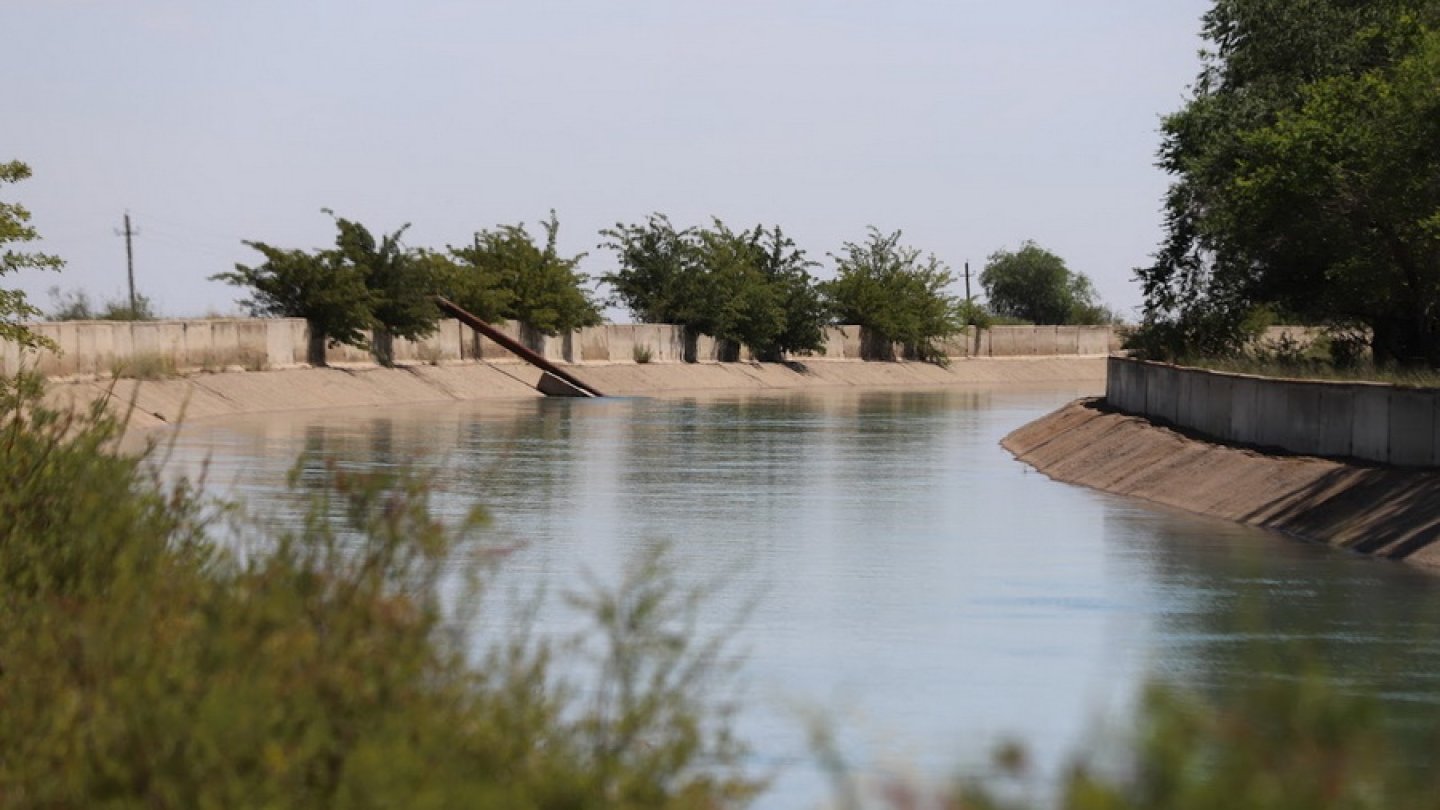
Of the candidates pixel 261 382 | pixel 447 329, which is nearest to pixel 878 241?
pixel 447 329

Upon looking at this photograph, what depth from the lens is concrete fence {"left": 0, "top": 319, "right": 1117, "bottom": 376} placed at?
Answer: 60.1m

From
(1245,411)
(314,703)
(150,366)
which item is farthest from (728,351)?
(314,703)

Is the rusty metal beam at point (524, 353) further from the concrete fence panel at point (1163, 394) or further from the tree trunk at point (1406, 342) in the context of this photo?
the tree trunk at point (1406, 342)

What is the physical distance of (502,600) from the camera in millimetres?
21469

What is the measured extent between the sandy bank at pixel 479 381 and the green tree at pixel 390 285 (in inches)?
49.9

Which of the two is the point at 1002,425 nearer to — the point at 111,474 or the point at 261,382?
the point at 261,382

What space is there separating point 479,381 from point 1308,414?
49.7m

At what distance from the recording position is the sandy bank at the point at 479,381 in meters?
59.2

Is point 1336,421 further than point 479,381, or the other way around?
point 479,381

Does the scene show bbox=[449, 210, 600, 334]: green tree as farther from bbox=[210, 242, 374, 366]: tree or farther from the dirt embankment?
the dirt embankment

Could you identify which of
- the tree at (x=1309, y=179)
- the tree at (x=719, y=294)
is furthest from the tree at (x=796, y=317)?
the tree at (x=1309, y=179)

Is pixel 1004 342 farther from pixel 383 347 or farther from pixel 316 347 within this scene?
pixel 316 347

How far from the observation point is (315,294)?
74.2m

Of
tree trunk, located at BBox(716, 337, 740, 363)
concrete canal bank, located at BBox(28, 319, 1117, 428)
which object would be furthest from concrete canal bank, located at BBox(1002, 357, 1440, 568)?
tree trunk, located at BBox(716, 337, 740, 363)
